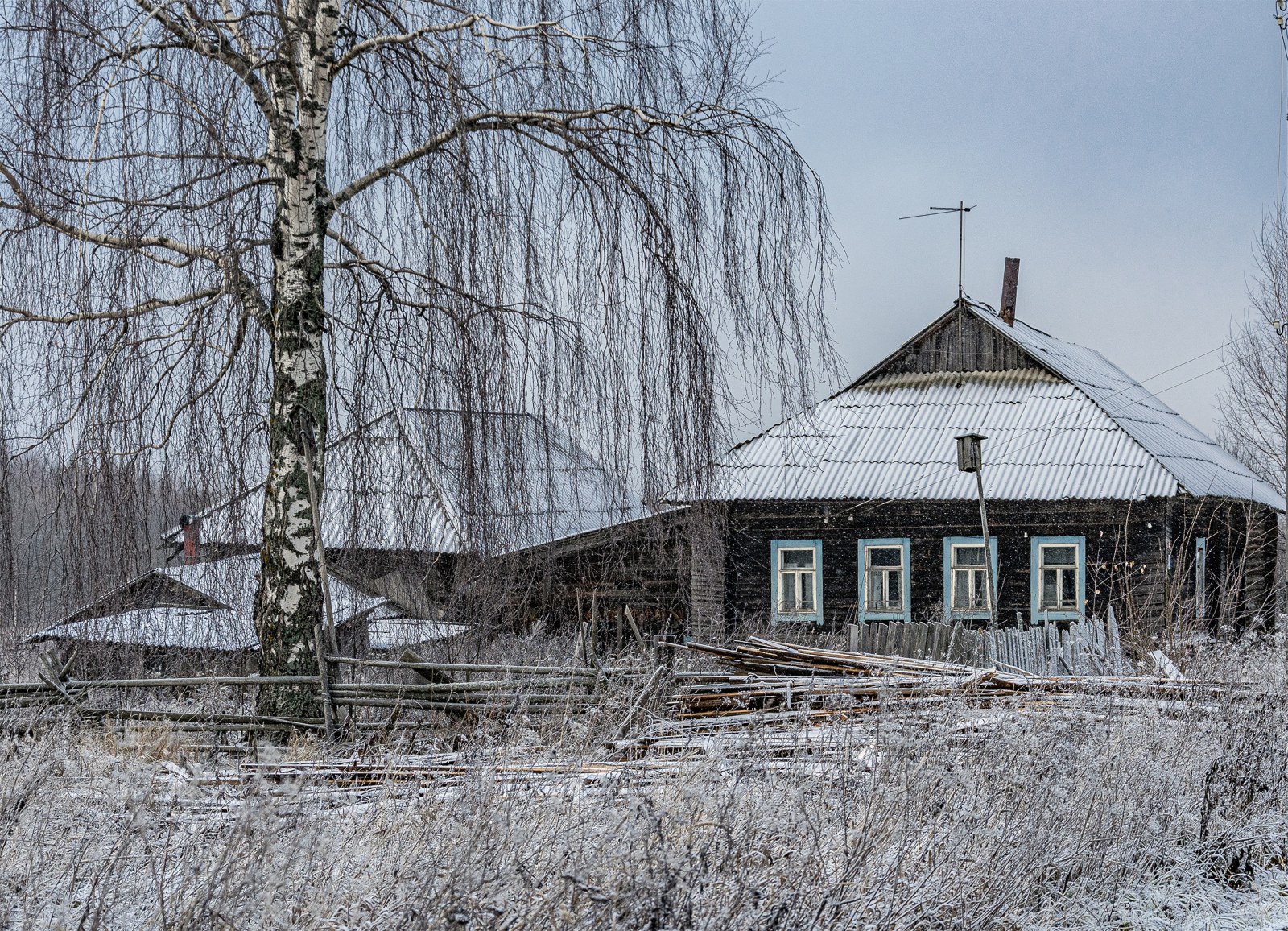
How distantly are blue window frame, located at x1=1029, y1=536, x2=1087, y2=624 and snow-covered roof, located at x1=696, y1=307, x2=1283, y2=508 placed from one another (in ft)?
2.88

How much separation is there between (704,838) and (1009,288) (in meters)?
21.5

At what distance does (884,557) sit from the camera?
17812 mm

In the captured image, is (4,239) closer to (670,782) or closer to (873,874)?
(670,782)

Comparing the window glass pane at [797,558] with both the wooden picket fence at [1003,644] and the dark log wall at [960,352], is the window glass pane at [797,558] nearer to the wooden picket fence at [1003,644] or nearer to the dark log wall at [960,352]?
the dark log wall at [960,352]

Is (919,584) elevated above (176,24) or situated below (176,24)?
below

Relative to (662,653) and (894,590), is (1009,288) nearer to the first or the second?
(894,590)

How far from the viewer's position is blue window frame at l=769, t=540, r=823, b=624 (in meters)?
17.8

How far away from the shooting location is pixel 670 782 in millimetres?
4473

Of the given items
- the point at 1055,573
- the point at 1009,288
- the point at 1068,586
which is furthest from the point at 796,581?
the point at 1009,288

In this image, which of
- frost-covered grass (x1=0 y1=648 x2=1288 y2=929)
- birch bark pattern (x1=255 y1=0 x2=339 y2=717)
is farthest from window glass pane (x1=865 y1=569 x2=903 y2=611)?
birch bark pattern (x1=255 y1=0 x2=339 y2=717)

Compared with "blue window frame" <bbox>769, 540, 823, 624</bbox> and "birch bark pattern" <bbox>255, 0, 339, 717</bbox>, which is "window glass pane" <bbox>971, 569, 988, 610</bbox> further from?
"birch bark pattern" <bbox>255, 0, 339, 717</bbox>

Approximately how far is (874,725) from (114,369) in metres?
4.09

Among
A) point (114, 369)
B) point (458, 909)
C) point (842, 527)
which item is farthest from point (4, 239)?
point (842, 527)

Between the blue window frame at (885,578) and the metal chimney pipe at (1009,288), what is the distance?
7.44 metres
